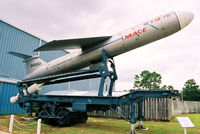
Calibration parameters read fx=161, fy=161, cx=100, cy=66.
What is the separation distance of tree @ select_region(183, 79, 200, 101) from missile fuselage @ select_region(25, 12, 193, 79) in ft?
139

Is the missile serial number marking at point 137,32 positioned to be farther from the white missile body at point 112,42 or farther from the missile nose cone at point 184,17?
the missile nose cone at point 184,17

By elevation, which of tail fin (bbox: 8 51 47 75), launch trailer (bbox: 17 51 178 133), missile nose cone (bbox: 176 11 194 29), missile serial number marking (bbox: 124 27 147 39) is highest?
missile nose cone (bbox: 176 11 194 29)

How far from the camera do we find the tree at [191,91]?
42.7m

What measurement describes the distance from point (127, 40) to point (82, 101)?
13.6 feet

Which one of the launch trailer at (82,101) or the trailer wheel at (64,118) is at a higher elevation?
the launch trailer at (82,101)

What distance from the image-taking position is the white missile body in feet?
23.7

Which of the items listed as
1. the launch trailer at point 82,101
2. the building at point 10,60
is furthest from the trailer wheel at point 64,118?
the building at point 10,60

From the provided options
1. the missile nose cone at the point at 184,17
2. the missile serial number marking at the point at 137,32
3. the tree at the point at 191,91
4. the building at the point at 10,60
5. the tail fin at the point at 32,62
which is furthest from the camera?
the tree at the point at 191,91

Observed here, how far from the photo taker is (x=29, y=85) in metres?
11.8

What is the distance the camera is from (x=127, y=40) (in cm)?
816

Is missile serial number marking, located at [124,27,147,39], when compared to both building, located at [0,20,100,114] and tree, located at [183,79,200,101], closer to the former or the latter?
building, located at [0,20,100,114]

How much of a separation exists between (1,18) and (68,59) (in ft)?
34.9

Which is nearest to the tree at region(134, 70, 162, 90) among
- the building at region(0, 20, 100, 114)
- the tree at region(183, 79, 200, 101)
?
the tree at region(183, 79, 200, 101)

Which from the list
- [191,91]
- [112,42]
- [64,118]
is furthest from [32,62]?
[191,91]
